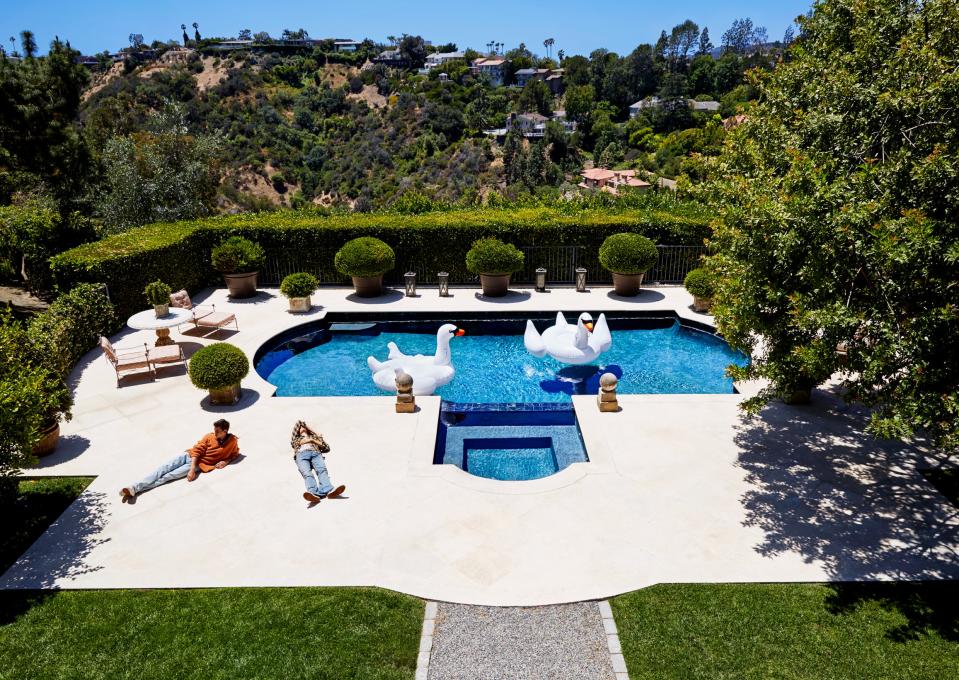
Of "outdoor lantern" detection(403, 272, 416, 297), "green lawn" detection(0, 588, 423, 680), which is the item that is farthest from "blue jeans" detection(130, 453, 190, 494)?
"outdoor lantern" detection(403, 272, 416, 297)

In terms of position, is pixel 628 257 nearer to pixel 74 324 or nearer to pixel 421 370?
pixel 421 370

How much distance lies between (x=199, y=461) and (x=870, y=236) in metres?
10.6

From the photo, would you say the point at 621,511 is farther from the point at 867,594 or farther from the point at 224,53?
the point at 224,53

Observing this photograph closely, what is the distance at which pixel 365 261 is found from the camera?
2028 cm

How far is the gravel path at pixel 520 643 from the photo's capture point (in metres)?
6.56

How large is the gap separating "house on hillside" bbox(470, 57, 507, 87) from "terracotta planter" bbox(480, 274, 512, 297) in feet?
474

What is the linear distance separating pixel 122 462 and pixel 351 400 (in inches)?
173

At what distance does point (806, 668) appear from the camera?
650 cm

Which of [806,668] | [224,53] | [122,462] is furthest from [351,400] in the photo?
[224,53]

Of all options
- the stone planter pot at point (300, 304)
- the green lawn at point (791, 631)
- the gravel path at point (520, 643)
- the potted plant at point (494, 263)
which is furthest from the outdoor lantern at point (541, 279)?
the gravel path at point (520, 643)

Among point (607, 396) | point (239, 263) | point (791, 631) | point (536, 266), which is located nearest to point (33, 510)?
point (607, 396)

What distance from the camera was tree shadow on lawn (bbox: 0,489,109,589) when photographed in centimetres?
796

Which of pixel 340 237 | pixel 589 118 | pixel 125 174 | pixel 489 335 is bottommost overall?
pixel 489 335

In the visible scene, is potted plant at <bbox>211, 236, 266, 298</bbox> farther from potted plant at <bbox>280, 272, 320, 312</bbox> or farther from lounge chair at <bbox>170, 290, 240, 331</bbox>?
lounge chair at <bbox>170, 290, 240, 331</bbox>
